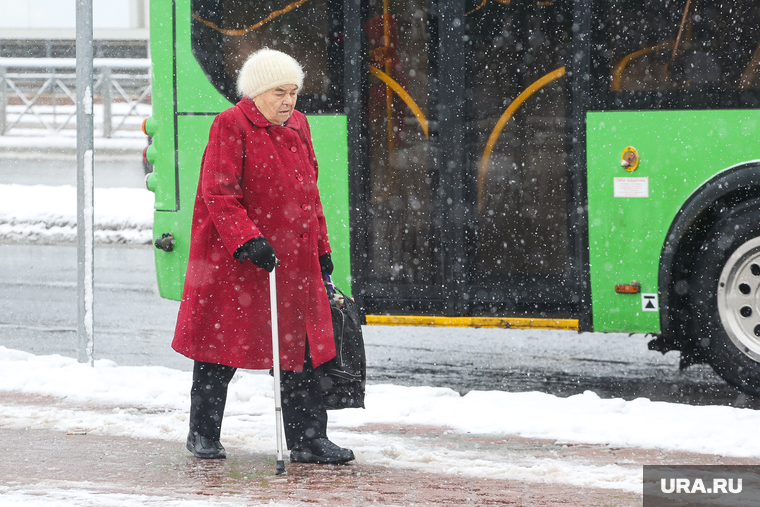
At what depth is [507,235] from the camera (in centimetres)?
718

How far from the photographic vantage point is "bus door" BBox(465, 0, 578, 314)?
696cm

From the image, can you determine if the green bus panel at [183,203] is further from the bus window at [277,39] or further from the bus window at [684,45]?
the bus window at [684,45]

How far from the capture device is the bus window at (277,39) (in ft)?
24.0

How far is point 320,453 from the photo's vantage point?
16.8 feet

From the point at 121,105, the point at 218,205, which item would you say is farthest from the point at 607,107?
the point at 121,105

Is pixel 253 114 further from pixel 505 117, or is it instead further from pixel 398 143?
pixel 505 117

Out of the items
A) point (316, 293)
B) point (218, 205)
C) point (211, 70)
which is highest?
point (211, 70)

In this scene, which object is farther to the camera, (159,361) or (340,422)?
(159,361)

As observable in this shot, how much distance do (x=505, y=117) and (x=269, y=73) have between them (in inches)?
99.2

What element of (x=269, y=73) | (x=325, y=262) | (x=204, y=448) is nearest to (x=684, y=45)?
(x=325, y=262)

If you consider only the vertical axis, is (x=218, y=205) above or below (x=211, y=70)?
below

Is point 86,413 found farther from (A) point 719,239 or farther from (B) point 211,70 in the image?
(A) point 719,239

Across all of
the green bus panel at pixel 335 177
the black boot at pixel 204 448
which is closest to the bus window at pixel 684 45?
the green bus panel at pixel 335 177

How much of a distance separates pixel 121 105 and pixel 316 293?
1759cm
